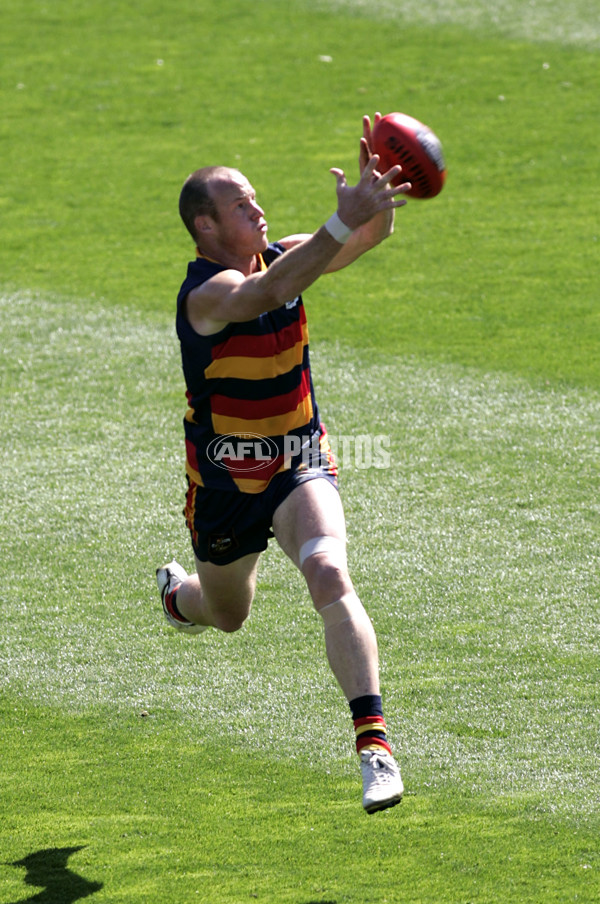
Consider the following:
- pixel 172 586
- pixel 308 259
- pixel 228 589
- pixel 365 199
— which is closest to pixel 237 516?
pixel 228 589

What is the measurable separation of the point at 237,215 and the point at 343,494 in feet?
10.1

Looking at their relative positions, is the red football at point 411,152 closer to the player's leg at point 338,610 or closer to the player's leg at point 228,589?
the player's leg at point 338,610

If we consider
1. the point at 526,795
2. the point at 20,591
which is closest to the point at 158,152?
the point at 20,591

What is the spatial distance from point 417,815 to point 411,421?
395 centimetres

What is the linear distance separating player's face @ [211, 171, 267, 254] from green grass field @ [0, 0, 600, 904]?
6.36ft

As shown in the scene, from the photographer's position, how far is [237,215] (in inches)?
180

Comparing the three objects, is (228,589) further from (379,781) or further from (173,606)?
(379,781)

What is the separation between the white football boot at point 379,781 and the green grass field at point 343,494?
43cm

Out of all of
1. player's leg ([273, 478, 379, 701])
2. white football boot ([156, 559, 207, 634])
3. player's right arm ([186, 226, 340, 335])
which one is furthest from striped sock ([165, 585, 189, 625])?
player's right arm ([186, 226, 340, 335])

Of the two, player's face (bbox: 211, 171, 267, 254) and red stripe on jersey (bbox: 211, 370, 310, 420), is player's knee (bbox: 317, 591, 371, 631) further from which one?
player's face (bbox: 211, 171, 267, 254)

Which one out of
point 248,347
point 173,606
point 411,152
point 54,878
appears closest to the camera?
point 54,878

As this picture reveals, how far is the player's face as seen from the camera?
15.0ft

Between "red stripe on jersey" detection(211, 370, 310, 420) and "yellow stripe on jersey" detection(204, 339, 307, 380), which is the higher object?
"yellow stripe on jersey" detection(204, 339, 307, 380)

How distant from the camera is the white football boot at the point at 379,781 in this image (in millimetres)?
3842
